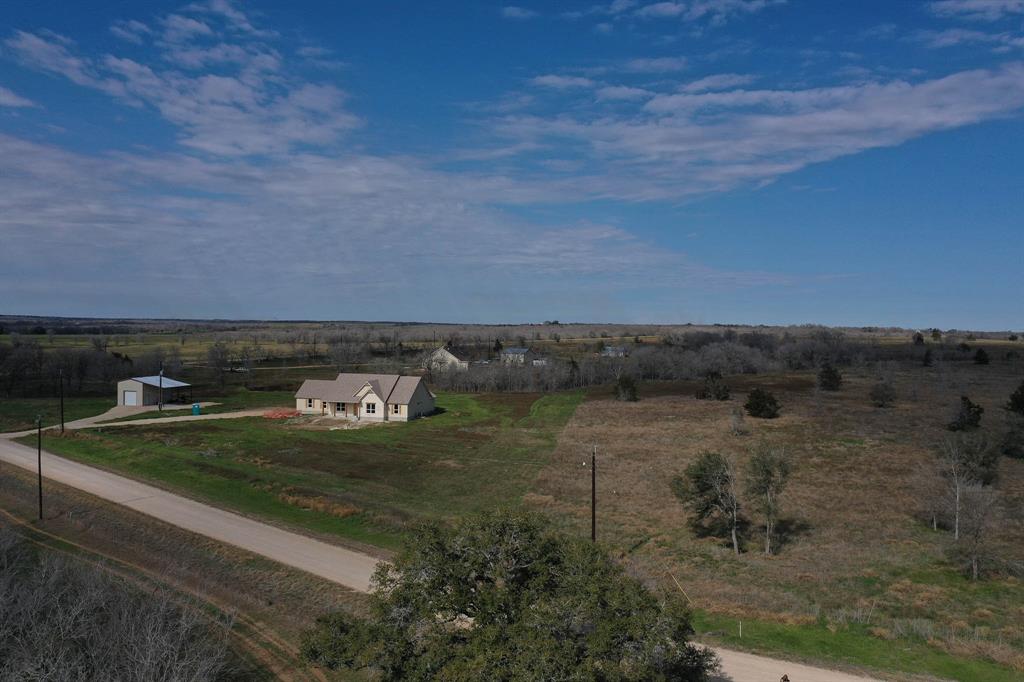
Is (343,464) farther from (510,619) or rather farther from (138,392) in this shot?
(138,392)

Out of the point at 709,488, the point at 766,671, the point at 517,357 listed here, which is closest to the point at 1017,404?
the point at 709,488

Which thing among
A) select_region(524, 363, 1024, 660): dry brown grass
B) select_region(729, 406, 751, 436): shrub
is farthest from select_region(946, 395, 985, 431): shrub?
select_region(729, 406, 751, 436): shrub

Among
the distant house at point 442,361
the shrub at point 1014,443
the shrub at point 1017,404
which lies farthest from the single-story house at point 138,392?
the shrub at point 1017,404

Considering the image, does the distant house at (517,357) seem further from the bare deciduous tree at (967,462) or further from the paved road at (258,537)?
the bare deciduous tree at (967,462)

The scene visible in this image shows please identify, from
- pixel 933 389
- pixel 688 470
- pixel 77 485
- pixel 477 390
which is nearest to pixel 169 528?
pixel 77 485

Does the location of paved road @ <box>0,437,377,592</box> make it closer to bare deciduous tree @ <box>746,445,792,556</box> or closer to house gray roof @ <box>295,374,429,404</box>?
bare deciduous tree @ <box>746,445,792,556</box>

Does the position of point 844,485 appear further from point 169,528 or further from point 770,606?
point 169,528
